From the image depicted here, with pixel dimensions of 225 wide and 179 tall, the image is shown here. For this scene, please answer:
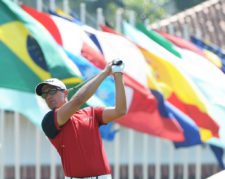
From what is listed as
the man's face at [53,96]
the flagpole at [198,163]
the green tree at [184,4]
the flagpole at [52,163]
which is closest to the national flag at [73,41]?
the flagpole at [52,163]

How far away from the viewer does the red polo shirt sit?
4949 millimetres

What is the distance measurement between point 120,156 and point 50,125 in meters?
4.01

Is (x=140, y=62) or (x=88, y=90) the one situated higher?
(x=140, y=62)

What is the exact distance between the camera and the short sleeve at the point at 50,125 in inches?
192

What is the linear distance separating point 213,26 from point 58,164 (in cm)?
448

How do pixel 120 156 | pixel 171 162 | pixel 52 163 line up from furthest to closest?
1. pixel 120 156
2. pixel 171 162
3. pixel 52 163

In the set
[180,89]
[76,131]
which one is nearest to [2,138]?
[180,89]

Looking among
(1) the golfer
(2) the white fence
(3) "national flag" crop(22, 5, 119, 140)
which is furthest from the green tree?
(1) the golfer

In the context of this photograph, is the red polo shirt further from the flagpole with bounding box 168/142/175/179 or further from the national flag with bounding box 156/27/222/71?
the flagpole with bounding box 168/142/175/179

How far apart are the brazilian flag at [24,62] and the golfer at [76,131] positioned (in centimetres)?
257

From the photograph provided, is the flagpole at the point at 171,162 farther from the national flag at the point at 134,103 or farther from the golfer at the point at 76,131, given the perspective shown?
the golfer at the point at 76,131

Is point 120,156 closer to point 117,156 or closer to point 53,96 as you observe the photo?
point 117,156

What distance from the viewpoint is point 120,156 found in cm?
888

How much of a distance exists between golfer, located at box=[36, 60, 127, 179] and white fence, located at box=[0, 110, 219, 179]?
322 centimetres
